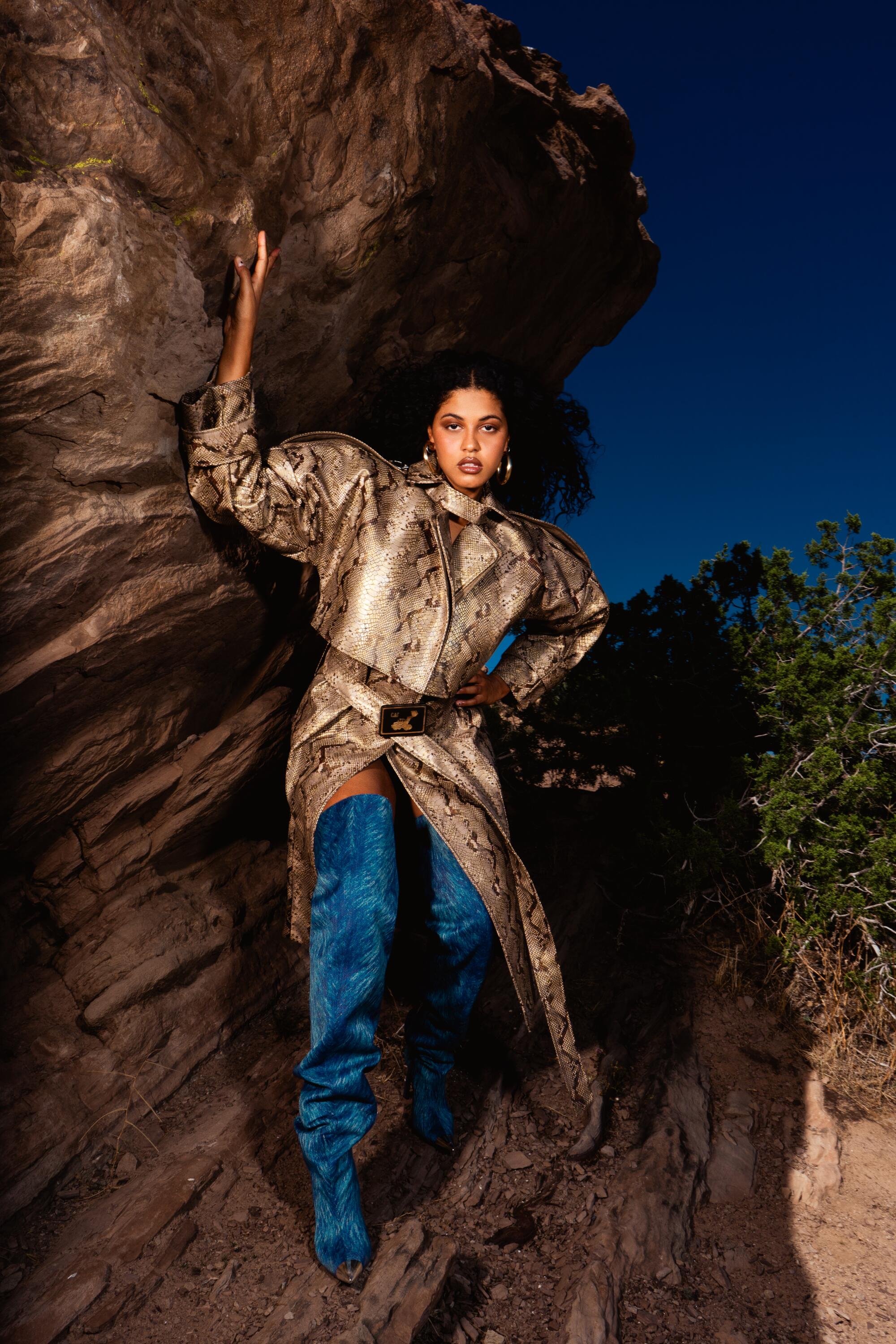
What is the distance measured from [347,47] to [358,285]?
0.54 m

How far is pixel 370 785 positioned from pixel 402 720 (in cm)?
20

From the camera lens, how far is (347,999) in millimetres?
2203

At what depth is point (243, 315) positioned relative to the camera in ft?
6.92

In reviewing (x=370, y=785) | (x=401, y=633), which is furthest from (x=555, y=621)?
(x=370, y=785)

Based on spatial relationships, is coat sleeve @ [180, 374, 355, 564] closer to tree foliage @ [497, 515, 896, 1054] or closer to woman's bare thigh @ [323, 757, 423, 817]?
woman's bare thigh @ [323, 757, 423, 817]

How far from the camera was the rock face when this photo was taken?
1854mm

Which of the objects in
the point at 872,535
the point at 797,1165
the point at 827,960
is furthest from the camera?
the point at 872,535

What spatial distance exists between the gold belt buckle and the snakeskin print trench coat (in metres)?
0.01

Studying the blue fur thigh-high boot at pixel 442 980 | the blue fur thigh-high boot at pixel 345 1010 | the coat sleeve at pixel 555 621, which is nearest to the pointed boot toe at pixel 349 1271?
the blue fur thigh-high boot at pixel 345 1010

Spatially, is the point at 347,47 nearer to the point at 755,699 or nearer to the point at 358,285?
the point at 358,285

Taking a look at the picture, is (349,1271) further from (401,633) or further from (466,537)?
(466,537)

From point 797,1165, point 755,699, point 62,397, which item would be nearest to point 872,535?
point 755,699

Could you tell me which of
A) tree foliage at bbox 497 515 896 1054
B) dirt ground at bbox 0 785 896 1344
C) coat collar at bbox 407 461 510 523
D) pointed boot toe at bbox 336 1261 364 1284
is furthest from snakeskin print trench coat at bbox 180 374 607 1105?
tree foliage at bbox 497 515 896 1054

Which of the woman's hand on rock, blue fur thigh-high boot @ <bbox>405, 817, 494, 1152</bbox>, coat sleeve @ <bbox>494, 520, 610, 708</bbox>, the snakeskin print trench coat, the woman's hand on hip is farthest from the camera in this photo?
coat sleeve @ <bbox>494, 520, 610, 708</bbox>
